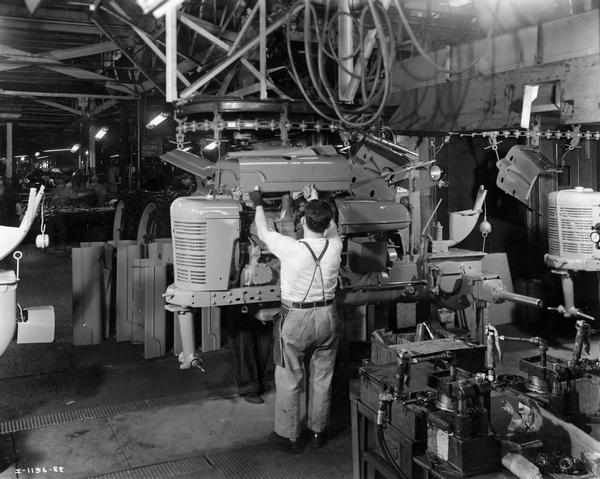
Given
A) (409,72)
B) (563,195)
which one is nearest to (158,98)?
(409,72)

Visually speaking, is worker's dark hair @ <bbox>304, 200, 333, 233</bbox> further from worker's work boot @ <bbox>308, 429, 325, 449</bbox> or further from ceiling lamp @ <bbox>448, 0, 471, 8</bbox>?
ceiling lamp @ <bbox>448, 0, 471, 8</bbox>

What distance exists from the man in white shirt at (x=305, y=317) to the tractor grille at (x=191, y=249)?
17.0 inches

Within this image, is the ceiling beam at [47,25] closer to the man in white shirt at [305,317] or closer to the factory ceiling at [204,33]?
the factory ceiling at [204,33]

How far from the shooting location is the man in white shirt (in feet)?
13.3

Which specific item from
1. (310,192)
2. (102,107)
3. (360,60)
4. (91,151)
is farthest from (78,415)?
(91,151)

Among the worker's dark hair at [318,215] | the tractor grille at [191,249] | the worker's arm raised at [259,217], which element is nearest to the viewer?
the worker's dark hair at [318,215]

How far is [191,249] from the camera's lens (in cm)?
438

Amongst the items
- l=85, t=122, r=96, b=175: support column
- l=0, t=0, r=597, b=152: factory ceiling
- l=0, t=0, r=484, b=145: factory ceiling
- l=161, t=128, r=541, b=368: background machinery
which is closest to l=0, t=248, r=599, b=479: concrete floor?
l=161, t=128, r=541, b=368: background machinery

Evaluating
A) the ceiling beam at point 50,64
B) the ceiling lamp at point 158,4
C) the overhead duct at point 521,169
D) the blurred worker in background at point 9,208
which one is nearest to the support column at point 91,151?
the blurred worker in background at point 9,208

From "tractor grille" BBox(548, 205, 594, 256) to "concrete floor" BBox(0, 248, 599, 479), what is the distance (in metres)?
1.21

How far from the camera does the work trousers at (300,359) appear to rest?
13.4 feet

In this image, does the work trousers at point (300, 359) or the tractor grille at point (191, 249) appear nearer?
the work trousers at point (300, 359)

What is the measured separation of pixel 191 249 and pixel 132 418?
1.46 metres

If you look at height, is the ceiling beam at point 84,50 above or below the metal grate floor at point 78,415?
above
